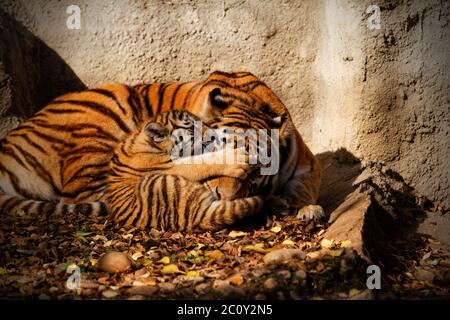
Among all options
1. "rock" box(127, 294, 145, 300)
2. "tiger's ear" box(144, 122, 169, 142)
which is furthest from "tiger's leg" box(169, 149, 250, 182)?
"rock" box(127, 294, 145, 300)

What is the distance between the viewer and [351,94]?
5.71 m

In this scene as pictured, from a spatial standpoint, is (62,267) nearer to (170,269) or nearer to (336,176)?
(170,269)

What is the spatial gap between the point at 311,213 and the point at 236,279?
1239 mm

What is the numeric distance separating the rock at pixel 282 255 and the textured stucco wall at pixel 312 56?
6.04ft

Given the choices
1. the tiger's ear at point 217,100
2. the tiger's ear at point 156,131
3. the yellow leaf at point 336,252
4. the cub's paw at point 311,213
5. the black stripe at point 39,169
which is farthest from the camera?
the black stripe at point 39,169

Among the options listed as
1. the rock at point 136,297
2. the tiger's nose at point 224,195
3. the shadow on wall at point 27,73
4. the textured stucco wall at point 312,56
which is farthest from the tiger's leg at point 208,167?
the shadow on wall at point 27,73

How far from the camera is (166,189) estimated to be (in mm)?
4652

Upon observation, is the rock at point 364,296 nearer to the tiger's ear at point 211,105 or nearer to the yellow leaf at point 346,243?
the yellow leaf at point 346,243

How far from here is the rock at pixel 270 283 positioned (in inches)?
144

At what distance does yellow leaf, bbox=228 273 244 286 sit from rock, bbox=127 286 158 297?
0.47 meters

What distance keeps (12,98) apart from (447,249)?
3921mm

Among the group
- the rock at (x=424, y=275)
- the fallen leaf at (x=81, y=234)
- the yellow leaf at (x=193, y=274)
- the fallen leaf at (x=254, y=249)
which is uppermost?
the fallen leaf at (x=81, y=234)

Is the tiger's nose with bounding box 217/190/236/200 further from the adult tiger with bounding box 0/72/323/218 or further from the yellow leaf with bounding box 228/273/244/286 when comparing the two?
the yellow leaf with bounding box 228/273/244/286
